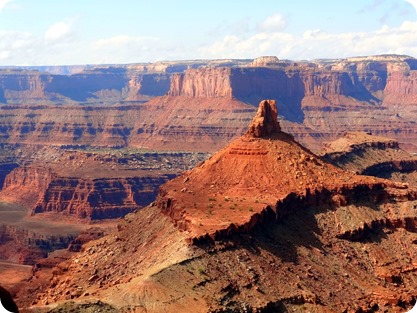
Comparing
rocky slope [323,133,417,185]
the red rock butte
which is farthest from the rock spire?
rocky slope [323,133,417,185]

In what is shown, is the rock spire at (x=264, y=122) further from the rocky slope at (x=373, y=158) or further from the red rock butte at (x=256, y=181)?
the rocky slope at (x=373, y=158)

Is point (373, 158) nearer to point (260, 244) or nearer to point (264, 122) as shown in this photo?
point (264, 122)

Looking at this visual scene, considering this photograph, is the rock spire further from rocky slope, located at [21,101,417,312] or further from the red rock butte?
rocky slope, located at [21,101,417,312]

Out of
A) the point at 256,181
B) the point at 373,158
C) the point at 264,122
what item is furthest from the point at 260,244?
the point at 373,158

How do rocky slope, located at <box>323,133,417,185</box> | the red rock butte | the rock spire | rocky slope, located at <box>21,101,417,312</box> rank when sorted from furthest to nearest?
rocky slope, located at <box>323,133,417,185</box>, the rock spire, the red rock butte, rocky slope, located at <box>21,101,417,312</box>

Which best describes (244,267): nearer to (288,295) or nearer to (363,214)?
(288,295)

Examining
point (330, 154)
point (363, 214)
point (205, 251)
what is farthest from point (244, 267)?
point (330, 154)

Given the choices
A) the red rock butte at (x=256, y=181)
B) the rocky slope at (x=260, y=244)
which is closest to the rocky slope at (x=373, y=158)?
the red rock butte at (x=256, y=181)

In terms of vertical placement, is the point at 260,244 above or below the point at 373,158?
above
